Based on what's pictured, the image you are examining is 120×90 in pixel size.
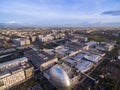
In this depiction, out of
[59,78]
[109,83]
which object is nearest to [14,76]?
[59,78]

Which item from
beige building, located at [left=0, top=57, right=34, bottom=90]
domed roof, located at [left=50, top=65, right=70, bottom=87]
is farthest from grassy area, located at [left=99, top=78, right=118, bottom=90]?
beige building, located at [left=0, top=57, right=34, bottom=90]

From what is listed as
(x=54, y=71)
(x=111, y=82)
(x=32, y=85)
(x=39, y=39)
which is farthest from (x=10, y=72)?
(x=39, y=39)

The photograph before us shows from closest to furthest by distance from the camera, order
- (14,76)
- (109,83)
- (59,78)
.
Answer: (59,78) → (109,83) → (14,76)

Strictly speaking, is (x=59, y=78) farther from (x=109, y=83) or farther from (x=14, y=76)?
(x=109, y=83)

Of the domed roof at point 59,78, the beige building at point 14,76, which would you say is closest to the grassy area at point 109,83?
the domed roof at point 59,78

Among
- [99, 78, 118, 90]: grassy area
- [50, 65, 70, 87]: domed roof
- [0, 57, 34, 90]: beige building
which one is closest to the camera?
[50, 65, 70, 87]: domed roof

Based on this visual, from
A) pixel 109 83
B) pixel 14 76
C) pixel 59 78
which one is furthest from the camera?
pixel 14 76

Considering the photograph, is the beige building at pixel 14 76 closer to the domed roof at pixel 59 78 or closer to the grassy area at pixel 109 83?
the domed roof at pixel 59 78

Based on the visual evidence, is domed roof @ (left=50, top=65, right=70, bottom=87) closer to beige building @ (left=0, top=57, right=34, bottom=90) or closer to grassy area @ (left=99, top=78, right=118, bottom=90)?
beige building @ (left=0, top=57, right=34, bottom=90)

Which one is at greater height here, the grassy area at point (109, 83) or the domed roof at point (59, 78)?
the domed roof at point (59, 78)

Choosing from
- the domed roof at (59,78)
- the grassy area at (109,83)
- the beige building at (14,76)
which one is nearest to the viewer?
the domed roof at (59,78)

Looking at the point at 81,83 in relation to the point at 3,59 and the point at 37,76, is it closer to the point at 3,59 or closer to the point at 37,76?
the point at 37,76
